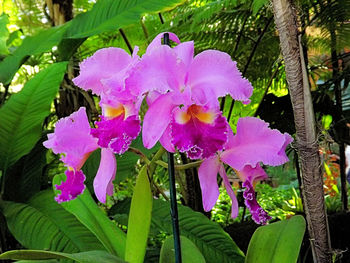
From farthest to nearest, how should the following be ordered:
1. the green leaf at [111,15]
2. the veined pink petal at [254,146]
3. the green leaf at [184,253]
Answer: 1. the green leaf at [111,15]
2. the green leaf at [184,253]
3. the veined pink petal at [254,146]

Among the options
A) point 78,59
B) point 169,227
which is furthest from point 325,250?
point 78,59

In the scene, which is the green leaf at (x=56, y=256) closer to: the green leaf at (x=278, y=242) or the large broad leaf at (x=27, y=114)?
the green leaf at (x=278, y=242)

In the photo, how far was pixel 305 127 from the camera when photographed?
70cm

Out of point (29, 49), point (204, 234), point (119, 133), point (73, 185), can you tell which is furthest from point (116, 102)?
point (29, 49)

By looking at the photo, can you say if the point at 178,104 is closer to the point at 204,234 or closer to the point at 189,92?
the point at 189,92

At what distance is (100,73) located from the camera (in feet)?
1.96

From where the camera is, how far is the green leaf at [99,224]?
2.63 feet

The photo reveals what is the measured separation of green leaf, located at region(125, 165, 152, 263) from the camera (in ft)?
2.04

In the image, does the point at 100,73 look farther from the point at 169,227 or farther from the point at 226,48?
the point at 226,48

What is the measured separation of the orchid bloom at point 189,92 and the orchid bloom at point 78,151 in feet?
0.39

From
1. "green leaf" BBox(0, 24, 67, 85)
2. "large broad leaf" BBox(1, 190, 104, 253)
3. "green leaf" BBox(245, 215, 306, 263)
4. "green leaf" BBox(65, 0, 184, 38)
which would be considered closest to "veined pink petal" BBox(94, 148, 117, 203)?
"green leaf" BBox(245, 215, 306, 263)

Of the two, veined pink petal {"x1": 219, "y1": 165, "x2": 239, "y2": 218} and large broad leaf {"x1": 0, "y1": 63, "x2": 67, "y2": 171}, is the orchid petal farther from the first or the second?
large broad leaf {"x1": 0, "y1": 63, "x2": 67, "y2": 171}

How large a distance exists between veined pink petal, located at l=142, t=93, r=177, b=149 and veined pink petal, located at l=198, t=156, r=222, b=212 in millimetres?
110

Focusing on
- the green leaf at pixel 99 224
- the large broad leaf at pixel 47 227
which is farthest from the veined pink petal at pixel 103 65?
the large broad leaf at pixel 47 227
